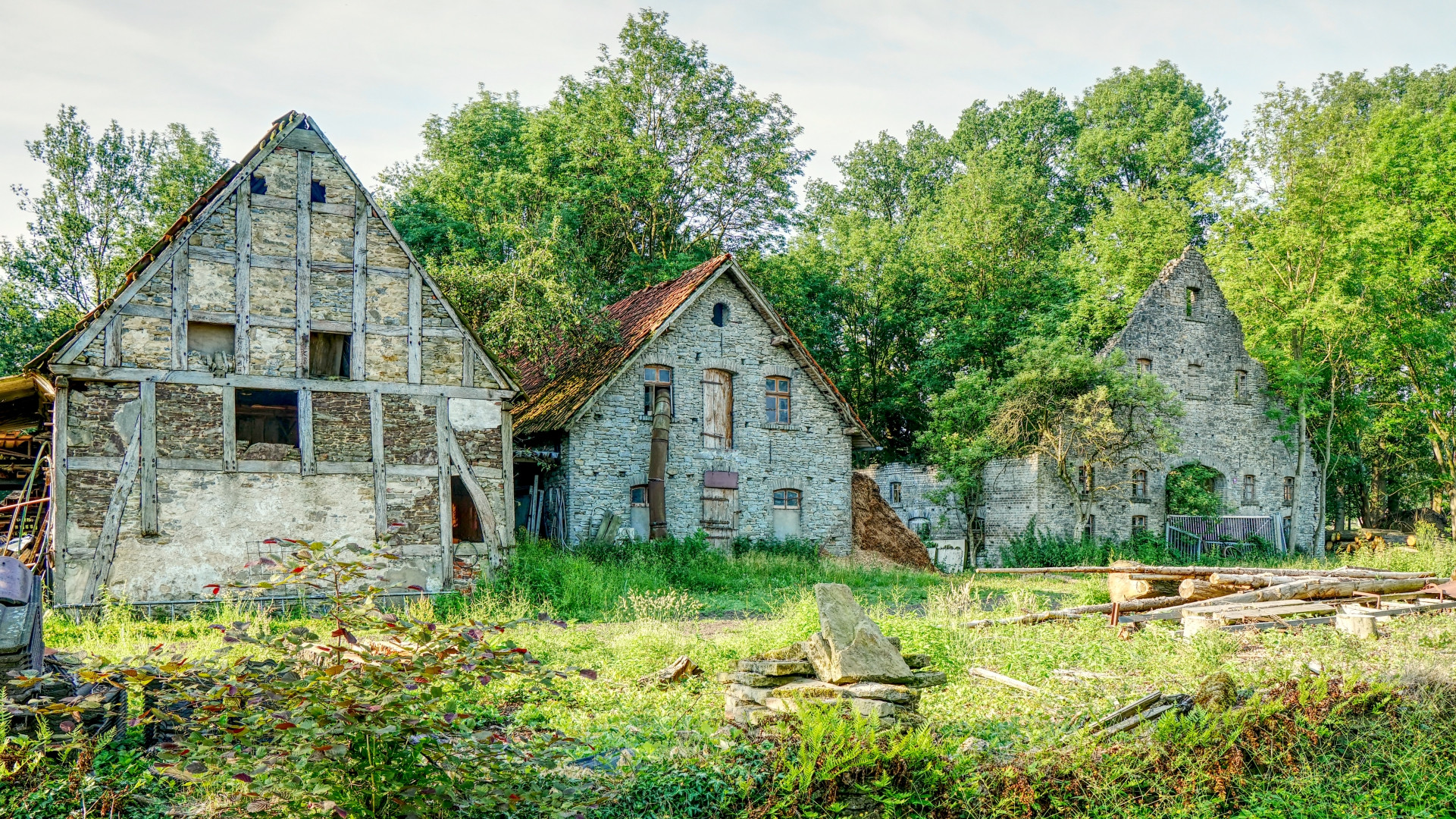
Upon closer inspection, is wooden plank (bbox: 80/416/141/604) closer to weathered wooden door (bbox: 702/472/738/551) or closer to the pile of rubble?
the pile of rubble

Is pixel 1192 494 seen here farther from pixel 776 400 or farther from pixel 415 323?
pixel 415 323

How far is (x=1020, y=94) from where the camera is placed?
42.5 m

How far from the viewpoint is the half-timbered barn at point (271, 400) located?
42.4 ft

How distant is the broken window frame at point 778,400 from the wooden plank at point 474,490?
7749 millimetres

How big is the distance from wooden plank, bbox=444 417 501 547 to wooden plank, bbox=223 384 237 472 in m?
2.89

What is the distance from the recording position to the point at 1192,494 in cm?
2659

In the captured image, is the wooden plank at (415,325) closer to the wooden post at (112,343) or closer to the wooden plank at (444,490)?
the wooden plank at (444,490)

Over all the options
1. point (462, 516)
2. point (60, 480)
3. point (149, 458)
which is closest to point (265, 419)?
point (149, 458)

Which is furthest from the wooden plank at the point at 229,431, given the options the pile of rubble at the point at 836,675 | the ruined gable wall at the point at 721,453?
the pile of rubble at the point at 836,675

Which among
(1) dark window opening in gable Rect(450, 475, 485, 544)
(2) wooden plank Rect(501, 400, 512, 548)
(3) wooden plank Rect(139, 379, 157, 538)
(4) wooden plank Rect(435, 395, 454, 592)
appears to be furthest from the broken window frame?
(3) wooden plank Rect(139, 379, 157, 538)

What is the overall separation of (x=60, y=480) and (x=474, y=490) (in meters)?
5.35

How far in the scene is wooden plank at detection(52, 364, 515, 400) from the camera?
42.3 ft

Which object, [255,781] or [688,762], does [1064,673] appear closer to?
[688,762]

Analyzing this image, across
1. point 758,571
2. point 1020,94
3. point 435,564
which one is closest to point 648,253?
point 758,571
